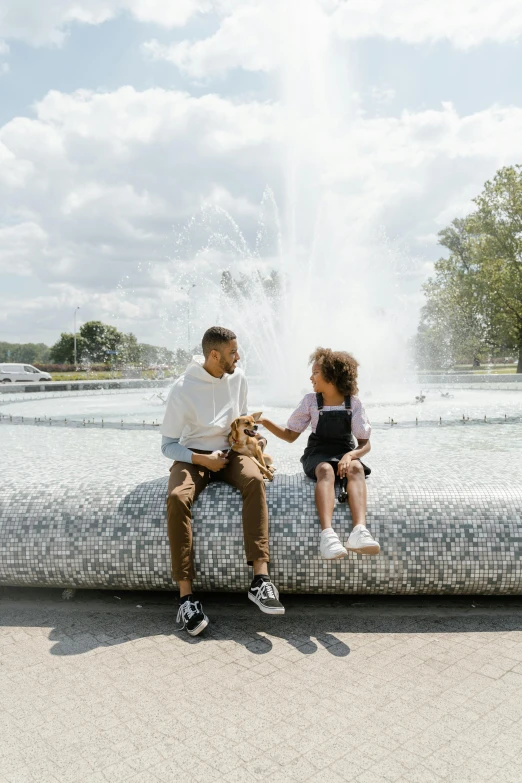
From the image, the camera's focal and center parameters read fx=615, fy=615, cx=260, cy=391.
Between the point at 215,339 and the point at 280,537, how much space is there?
138 centimetres

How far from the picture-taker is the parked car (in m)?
42.3

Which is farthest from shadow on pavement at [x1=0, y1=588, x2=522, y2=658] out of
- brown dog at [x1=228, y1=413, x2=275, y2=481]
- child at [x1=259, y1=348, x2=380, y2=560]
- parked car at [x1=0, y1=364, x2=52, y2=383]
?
parked car at [x1=0, y1=364, x2=52, y2=383]

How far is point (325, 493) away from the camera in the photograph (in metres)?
3.78

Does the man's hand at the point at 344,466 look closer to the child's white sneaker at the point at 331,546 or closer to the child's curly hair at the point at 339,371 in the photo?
the child's white sneaker at the point at 331,546

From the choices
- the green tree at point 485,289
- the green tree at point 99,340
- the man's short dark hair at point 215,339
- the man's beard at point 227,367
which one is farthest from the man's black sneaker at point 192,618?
the green tree at point 99,340

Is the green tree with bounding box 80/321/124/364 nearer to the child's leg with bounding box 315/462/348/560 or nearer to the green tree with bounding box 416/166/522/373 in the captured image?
the green tree with bounding box 416/166/522/373

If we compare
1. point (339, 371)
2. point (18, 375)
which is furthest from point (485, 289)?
point (339, 371)

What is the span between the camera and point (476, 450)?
8.30 metres

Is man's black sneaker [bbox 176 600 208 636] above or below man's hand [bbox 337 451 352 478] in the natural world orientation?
below

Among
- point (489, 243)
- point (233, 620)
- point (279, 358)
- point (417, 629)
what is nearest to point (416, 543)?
point (417, 629)

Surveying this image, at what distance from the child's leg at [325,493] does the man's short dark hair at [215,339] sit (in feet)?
3.45

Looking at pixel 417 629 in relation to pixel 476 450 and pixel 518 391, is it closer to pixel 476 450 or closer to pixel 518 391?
pixel 476 450

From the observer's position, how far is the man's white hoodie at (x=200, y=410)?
13.6 ft

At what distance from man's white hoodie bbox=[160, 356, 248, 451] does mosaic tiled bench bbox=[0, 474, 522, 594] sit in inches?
15.5
